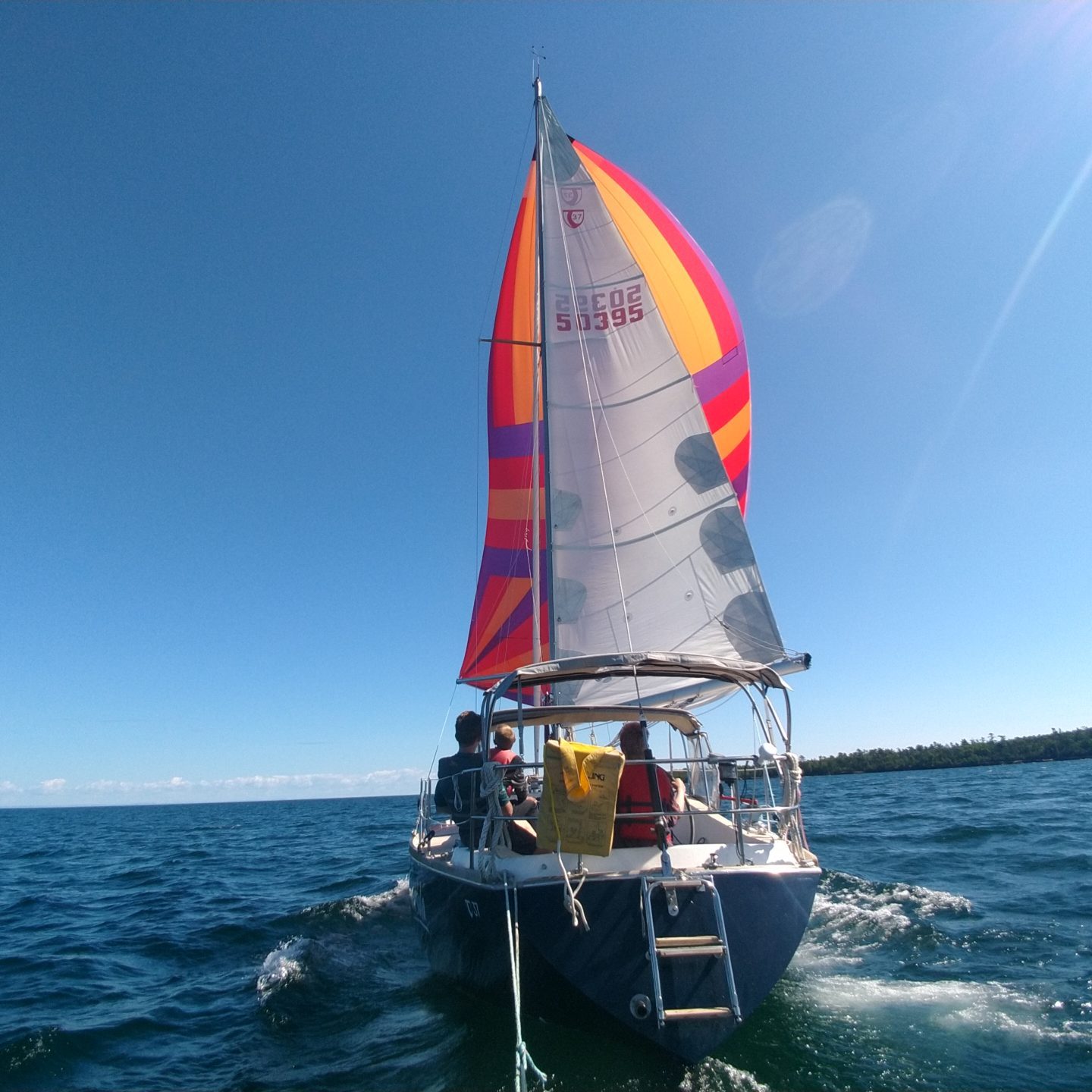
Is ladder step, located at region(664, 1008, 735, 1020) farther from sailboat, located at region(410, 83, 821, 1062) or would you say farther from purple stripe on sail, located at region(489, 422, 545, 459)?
purple stripe on sail, located at region(489, 422, 545, 459)

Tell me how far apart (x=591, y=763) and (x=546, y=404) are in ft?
18.9

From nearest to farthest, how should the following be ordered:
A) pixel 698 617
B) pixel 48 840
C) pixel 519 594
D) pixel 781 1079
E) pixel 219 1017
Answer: pixel 781 1079, pixel 219 1017, pixel 698 617, pixel 519 594, pixel 48 840

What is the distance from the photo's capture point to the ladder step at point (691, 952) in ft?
12.6

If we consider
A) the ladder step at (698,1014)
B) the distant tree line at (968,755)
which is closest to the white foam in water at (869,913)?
the ladder step at (698,1014)

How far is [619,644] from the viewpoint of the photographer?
8.09 meters

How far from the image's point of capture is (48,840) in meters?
28.1

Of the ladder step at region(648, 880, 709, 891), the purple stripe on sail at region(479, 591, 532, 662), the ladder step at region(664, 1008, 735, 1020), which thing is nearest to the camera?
the ladder step at region(664, 1008, 735, 1020)

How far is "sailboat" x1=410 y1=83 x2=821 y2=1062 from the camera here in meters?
3.98

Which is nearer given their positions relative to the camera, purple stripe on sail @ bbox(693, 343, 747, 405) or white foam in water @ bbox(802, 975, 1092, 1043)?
white foam in water @ bbox(802, 975, 1092, 1043)

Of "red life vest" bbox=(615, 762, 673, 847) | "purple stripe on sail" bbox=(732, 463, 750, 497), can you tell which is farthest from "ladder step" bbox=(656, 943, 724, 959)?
"purple stripe on sail" bbox=(732, 463, 750, 497)

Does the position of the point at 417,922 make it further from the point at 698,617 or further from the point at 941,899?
the point at 941,899

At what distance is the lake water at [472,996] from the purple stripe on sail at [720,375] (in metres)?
7.42

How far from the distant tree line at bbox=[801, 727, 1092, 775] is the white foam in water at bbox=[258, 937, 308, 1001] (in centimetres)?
5106

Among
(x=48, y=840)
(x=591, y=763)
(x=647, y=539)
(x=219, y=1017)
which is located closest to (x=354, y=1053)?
(x=219, y=1017)
